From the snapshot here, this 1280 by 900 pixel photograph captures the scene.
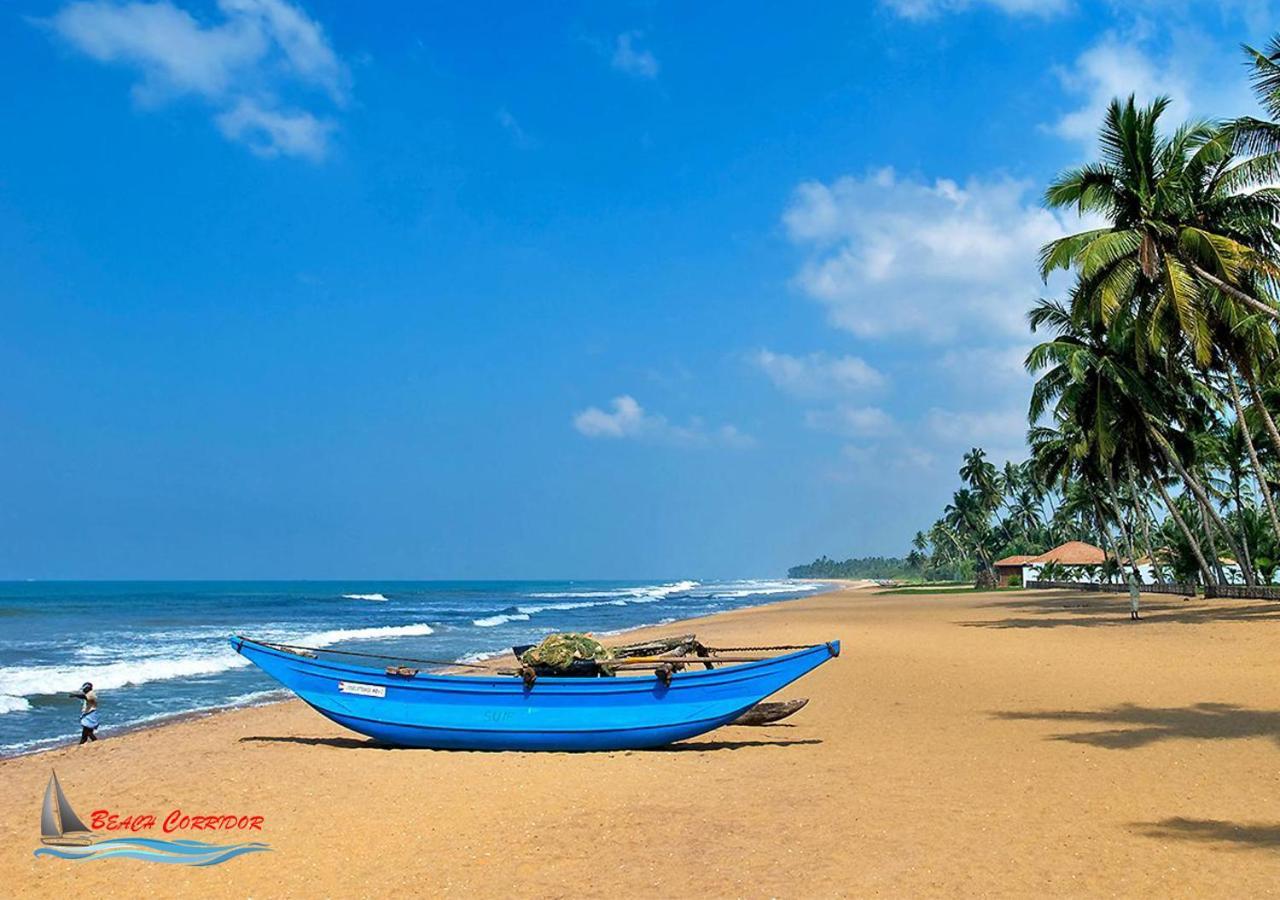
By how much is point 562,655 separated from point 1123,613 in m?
24.1

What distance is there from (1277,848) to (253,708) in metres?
15.4

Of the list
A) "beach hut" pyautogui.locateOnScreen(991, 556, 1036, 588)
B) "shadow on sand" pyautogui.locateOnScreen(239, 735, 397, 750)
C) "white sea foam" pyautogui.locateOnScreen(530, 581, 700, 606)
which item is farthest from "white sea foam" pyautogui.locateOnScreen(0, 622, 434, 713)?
"white sea foam" pyautogui.locateOnScreen(530, 581, 700, 606)

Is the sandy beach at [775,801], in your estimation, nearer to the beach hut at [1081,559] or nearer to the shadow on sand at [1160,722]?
the shadow on sand at [1160,722]

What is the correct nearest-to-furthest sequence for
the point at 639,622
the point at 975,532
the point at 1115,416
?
1. the point at 1115,416
2. the point at 639,622
3. the point at 975,532

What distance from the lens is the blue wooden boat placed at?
31.0 feet

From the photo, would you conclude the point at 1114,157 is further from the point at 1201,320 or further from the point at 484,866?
the point at 484,866

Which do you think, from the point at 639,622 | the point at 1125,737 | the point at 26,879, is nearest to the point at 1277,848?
the point at 1125,737

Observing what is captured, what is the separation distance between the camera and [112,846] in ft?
22.2

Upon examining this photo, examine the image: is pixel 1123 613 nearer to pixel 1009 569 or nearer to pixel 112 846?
pixel 112 846

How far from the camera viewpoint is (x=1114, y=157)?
19.0m

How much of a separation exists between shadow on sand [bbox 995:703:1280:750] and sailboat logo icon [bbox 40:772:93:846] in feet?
31.4

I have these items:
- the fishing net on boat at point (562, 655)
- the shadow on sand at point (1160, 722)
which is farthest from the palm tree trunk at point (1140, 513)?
the fishing net on boat at point (562, 655)

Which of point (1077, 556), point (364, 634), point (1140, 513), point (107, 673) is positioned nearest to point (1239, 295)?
point (1140, 513)

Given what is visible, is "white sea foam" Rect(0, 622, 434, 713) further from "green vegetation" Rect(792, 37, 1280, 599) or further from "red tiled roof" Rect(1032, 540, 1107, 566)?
"red tiled roof" Rect(1032, 540, 1107, 566)
